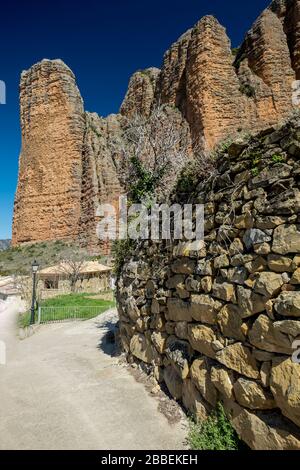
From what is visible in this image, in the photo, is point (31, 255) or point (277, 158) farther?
point (31, 255)

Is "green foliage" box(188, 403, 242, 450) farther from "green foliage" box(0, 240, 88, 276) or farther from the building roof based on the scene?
"green foliage" box(0, 240, 88, 276)

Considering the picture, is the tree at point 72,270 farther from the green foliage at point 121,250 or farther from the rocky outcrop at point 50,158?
the green foliage at point 121,250

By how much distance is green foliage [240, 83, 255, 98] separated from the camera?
31.5 meters

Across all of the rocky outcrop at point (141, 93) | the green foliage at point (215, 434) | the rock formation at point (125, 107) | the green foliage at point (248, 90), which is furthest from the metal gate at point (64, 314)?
the rocky outcrop at point (141, 93)

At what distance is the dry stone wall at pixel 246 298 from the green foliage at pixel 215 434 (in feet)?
0.48

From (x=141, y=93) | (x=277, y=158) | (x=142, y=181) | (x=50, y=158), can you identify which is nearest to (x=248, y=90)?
(x=141, y=93)

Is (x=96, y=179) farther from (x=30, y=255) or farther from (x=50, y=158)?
(x=30, y=255)

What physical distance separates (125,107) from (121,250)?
41343 mm

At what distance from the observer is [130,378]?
6359mm

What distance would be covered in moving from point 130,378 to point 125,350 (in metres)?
1.23

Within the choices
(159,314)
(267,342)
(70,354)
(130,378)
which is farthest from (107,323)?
(267,342)

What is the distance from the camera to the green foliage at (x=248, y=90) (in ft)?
103

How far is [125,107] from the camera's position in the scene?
4491 cm

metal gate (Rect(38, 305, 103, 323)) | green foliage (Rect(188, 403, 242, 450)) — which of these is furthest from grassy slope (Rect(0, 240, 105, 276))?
green foliage (Rect(188, 403, 242, 450))
